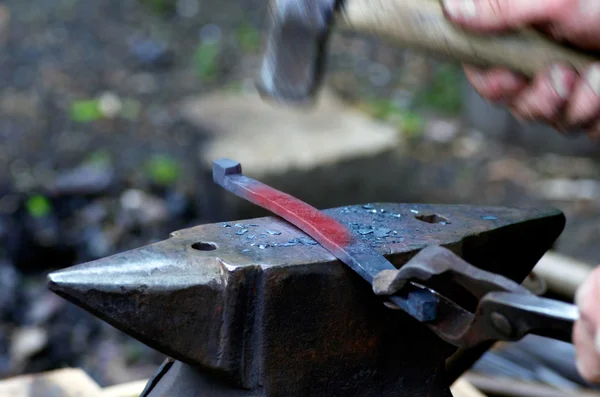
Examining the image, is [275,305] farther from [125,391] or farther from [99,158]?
[99,158]

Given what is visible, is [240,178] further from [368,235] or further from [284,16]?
[284,16]

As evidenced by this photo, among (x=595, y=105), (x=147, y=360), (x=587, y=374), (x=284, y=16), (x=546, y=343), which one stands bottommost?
(x=147, y=360)

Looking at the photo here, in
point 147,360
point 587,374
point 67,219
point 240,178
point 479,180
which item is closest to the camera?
point 587,374

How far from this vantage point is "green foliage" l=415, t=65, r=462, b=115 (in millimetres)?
4383

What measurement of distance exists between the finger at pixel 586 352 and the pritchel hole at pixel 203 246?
0.48 m

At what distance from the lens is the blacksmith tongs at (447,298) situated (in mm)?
851

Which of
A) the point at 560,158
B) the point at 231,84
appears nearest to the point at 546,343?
the point at 560,158

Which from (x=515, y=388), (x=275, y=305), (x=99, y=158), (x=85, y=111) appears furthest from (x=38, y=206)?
(x=275, y=305)

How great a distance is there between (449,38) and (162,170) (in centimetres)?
228

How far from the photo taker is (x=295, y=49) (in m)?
1.68

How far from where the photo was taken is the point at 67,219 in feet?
9.87

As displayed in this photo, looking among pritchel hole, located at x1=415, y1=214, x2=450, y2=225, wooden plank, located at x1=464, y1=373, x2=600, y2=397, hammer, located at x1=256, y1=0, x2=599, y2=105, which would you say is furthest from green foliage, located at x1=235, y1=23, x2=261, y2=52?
pritchel hole, located at x1=415, y1=214, x2=450, y2=225

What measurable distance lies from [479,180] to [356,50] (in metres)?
1.60

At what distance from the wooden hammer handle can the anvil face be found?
301mm
